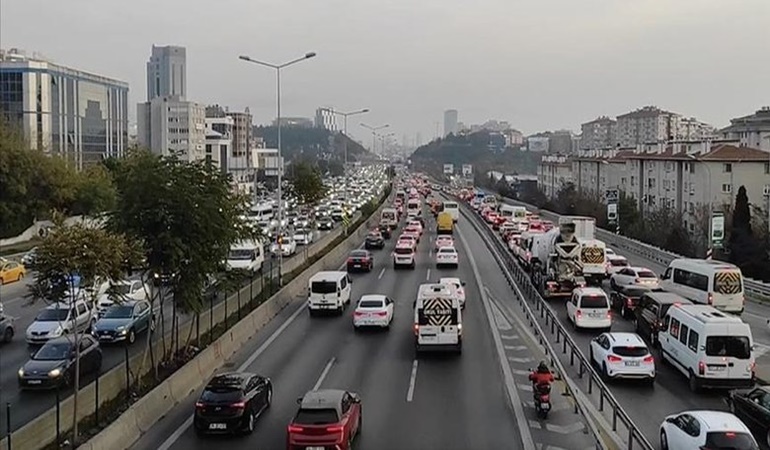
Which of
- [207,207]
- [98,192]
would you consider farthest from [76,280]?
[98,192]

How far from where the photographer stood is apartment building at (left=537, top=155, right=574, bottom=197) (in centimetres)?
13575

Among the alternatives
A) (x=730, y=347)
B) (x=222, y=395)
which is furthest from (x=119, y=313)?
(x=730, y=347)

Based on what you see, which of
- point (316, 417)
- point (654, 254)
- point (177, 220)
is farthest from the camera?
point (654, 254)

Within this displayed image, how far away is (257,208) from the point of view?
274 feet

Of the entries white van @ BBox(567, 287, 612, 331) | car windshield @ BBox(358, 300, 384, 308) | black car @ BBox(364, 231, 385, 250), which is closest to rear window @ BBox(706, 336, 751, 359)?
white van @ BBox(567, 287, 612, 331)

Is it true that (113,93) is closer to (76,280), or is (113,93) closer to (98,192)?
(98,192)

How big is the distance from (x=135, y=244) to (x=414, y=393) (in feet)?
25.3

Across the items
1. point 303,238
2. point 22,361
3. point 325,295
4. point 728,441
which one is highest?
point 303,238

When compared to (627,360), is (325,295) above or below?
above

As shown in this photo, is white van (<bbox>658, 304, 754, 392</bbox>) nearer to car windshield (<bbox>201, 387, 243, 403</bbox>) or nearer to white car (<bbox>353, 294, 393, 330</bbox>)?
car windshield (<bbox>201, 387, 243, 403</bbox>)

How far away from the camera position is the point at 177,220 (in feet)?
78.5

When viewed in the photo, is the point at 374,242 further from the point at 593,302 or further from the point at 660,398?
A: the point at 660,398

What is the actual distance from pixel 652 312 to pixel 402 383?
9.94 m

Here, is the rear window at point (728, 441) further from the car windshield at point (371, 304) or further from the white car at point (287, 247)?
the white car at point (287, 247)
